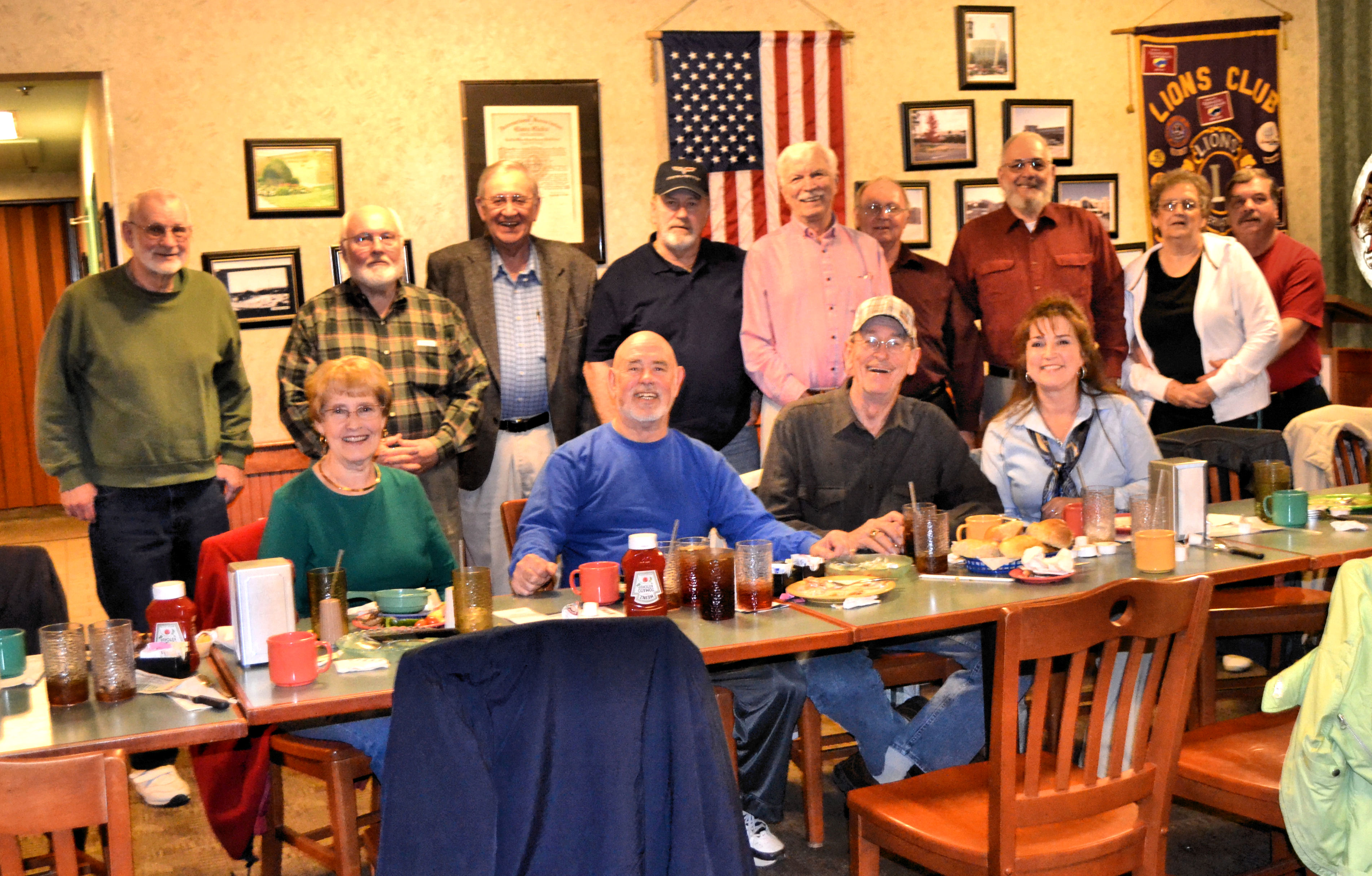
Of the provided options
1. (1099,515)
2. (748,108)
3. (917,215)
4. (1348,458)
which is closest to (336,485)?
(1099,515)

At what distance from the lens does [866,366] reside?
349 centimetres

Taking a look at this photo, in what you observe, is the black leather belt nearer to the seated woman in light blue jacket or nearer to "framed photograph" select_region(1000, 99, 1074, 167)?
the seated woman in light blue jacket

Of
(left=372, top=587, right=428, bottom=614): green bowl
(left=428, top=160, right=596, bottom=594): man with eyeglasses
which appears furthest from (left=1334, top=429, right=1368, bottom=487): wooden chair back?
(left=372, top=587, right=428, bottom=614): green bowl

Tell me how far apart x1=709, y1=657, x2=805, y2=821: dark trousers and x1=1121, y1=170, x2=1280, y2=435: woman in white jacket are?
7.77 ft

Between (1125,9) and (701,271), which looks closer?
(701,271)

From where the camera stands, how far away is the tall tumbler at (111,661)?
216cm

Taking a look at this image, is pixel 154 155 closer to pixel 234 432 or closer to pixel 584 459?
pixel 234 432

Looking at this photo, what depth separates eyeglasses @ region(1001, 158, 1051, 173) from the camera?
188 inches

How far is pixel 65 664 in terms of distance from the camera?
6.99 ft

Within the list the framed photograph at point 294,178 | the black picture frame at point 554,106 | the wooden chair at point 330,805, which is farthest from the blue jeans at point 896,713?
the framed photograph at point 294,178

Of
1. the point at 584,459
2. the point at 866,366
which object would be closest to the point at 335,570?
the point at 584,459

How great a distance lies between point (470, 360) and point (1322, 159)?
5137mm

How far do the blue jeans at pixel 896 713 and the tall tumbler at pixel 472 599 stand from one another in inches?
38.1

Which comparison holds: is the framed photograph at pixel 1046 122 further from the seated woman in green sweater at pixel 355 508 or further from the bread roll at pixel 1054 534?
the seated woman in green sweater at pixel 355 508
